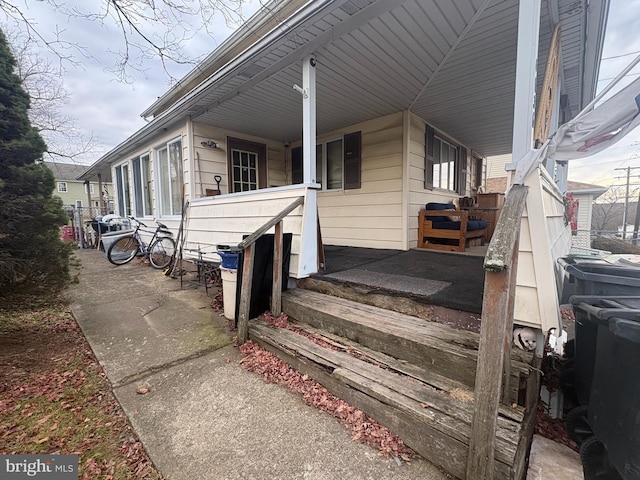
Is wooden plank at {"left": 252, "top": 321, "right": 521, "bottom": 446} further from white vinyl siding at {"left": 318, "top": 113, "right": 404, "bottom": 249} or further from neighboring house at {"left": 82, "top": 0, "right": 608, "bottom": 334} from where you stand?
white vinyl siding at {"left": 318, "top": 113, "right": 404, "bottom": 249}

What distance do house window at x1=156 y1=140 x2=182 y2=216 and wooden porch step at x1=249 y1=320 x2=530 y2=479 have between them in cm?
477

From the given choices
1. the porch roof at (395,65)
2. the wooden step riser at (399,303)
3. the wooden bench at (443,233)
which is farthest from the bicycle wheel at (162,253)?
the wooden bench at (443,233)

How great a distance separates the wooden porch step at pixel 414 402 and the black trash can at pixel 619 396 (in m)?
0.30

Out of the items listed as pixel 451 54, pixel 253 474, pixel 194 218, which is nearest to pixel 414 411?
pixel 253 474

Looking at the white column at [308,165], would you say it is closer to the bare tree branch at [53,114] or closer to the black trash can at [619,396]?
the black trash can at [619,396]

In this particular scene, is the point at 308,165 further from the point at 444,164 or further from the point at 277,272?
the point at 444,164

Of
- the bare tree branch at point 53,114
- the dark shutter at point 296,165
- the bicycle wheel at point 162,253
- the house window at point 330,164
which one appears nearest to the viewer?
the bare tree branch at point 53,114

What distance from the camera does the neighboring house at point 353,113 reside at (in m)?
2.54

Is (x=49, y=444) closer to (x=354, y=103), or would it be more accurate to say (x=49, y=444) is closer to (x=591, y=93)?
(x=354, y=103)

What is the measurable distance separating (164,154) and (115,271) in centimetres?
265

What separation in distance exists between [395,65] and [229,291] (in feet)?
10.7

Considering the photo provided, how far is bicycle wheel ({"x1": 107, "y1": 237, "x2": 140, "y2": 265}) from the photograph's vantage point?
611cm

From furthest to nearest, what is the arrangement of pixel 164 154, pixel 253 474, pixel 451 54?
pixel 164 154
pixel 451 54
pixel 253 474

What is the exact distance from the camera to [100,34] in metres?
2.43
